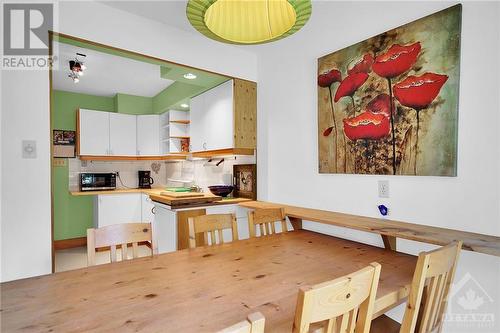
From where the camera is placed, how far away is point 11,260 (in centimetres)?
181

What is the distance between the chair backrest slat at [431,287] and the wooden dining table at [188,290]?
0.09 m

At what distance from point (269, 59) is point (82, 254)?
383 centimetres

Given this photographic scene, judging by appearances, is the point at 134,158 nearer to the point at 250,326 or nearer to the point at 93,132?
the point at 93,132

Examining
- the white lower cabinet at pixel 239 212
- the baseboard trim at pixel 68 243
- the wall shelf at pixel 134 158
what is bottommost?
the baseboard trim at pixel 68 243

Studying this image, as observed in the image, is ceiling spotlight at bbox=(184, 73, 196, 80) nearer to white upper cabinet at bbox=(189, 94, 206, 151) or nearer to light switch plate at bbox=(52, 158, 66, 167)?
white upper cabinet at bbox=(189, 94, 206, 151)

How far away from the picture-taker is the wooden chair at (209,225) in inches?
66.1

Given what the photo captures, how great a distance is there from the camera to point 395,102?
191 cm

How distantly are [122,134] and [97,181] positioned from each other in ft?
2.81

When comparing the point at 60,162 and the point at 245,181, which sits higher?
the point at 60,162

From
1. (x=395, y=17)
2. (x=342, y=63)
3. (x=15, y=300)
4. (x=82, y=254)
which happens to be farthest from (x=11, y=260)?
(x=395, y=17)

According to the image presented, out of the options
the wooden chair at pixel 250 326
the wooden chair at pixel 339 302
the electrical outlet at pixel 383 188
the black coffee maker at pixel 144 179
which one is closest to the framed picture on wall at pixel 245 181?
the electrical outlet at pixel 383 188

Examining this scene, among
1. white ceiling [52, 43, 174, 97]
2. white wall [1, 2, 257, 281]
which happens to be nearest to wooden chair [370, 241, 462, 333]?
white wall [1, 2, 257, 281]

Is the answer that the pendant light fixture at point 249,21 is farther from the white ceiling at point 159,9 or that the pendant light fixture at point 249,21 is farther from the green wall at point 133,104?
the green wall at point 133,104

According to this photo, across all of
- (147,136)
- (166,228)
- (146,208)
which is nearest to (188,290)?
(166,228)
